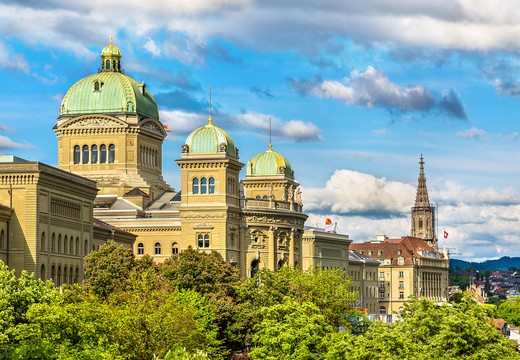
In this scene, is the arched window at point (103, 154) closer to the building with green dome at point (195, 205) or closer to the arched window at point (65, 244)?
the building with green dome at point (195, 205)

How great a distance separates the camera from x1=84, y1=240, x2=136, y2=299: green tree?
428 ft

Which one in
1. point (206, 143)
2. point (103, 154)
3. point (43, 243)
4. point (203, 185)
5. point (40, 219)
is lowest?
point (43, 243)

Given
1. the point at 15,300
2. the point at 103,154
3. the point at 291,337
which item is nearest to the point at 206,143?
the point at 103,154

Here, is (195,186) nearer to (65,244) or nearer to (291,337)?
(65,244)

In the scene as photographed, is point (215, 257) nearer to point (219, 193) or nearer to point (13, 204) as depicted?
point (13, 204)

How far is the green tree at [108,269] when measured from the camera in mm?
130375

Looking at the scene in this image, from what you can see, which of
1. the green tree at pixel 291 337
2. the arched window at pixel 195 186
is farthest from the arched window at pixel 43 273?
the arched window at pixel 195 186

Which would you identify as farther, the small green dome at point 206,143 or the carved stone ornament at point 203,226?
the small green dome at point 206,143

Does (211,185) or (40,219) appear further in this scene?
(211,185)

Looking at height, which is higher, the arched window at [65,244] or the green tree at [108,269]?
the arched window at [65,244]

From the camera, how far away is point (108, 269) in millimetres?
132625

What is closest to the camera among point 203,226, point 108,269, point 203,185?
point 108,269

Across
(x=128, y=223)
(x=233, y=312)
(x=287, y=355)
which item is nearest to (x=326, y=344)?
(x=287, y=355)

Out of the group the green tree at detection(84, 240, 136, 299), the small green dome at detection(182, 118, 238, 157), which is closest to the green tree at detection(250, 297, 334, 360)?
the green tree at detection(84, 240, 136, 299)
